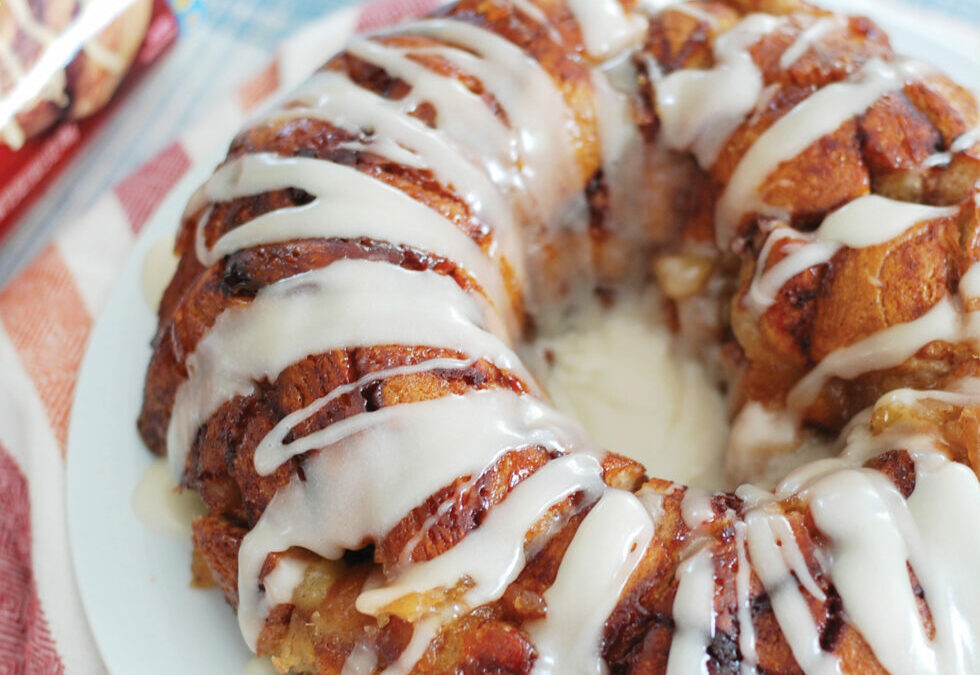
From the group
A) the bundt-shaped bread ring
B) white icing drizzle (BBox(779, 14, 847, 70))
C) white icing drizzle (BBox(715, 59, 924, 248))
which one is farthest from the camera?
the bundt-shaped bread ring

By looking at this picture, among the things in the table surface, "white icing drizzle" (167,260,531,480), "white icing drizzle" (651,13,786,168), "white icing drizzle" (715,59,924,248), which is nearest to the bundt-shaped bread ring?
the table surface

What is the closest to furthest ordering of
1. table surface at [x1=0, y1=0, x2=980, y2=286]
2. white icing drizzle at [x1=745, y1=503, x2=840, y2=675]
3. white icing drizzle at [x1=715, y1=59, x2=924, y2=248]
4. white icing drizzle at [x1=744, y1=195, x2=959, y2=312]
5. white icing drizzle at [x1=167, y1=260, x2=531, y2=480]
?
white icing drizzle at [x1=745, y1=503, x2=840, y2=675] < white icing drizzle at [x1=167, y1=260, x2=531, y2=480] < white icing drizzle at [x1=744, y1=195, x2=959, y2=312] < white icing drizzle at [x1=715, y1=59, x2=924, y2=248] < table surface at [x1=0, y1=0, x2=980, y2=286]

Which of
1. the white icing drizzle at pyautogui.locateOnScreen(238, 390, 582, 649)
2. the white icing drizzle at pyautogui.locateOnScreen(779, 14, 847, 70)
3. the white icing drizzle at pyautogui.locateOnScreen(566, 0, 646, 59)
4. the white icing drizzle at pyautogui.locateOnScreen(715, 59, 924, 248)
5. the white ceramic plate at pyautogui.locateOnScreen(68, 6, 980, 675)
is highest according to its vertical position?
the white icing drizzle at pyautogui.locateOnScreen(566, 0, 646, 59)

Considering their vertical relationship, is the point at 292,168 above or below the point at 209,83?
above

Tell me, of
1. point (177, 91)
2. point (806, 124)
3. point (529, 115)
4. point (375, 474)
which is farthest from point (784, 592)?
point (177, 91)

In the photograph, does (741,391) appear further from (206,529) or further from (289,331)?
(206,529)

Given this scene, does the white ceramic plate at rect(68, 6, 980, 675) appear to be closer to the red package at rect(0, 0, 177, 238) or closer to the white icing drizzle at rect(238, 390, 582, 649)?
the white icing drizzle at rect(238, 390, 582, 649)

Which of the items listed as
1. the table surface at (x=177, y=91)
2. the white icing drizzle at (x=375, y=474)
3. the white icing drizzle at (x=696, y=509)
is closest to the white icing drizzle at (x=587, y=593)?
the white icing drizzle at (x=696, y=509)

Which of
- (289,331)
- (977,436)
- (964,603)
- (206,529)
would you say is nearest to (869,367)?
(977,436)
